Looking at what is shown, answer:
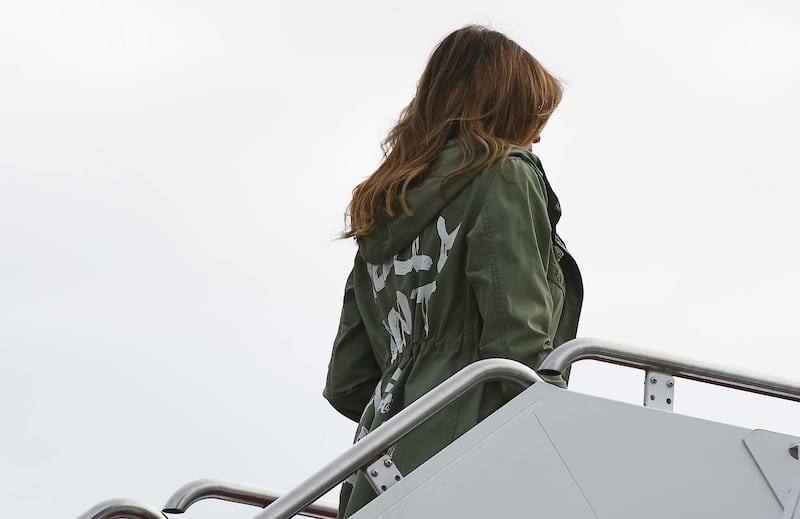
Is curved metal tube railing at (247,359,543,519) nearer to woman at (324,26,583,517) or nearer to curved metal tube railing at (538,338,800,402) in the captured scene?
curved metal tube railing at (538,338,800,402)

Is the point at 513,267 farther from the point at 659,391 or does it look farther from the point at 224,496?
the point at 224,496

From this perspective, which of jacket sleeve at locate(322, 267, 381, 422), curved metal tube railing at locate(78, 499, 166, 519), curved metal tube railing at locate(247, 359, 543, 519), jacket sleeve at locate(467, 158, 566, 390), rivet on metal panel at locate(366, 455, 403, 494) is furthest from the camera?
jacket sleeve at locate(322, 267, 381, 422)

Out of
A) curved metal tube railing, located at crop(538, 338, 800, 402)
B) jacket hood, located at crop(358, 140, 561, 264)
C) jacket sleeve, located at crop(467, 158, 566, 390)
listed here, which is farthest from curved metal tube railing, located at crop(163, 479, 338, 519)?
curved metal tube railing, located at crop(538, 338, 800, 402)

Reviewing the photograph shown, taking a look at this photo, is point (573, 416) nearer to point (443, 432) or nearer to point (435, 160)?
point (443, 432)

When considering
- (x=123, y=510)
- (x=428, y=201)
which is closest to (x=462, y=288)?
(x=428, y=201)

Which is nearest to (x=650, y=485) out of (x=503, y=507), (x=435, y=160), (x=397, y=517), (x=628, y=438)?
(x=628, y=438)

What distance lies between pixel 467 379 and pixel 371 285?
0.88 meters

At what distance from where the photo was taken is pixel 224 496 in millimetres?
4430

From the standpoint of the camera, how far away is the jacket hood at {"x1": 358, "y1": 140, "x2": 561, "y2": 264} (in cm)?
383

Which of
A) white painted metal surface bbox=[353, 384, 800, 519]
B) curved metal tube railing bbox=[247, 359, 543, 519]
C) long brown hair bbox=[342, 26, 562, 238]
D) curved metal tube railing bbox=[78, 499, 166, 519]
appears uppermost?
long brown hair bbox=[342, 26, 562, 238]

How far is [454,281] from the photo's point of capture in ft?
12.3

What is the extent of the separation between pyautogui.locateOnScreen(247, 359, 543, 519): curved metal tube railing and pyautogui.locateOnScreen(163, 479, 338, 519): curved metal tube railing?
1.03 m

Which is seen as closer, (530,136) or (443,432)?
(443,432)

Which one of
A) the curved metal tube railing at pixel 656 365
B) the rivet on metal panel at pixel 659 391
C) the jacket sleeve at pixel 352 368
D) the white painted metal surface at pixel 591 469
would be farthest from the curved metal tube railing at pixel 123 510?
the rivet on metal panel at pixel 659 391
